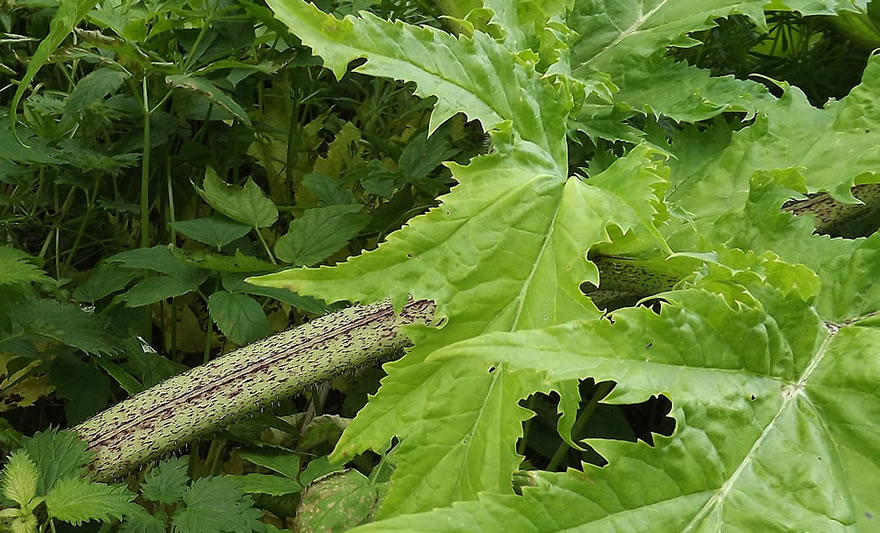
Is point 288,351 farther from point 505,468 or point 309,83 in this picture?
point 309,83

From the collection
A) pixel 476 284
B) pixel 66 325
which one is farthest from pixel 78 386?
pixel 476 284

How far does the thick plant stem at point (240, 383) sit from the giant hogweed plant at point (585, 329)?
0.56 feet

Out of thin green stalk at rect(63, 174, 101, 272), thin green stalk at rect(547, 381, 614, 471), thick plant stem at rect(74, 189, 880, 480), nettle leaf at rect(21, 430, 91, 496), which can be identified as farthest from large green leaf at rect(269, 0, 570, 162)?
thin green stalk at rect(63, 174, 101, 272)

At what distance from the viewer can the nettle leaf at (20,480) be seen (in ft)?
2.40

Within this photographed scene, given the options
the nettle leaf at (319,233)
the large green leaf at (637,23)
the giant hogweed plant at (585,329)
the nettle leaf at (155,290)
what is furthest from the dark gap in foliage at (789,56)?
the nettle leaf at (155,290)

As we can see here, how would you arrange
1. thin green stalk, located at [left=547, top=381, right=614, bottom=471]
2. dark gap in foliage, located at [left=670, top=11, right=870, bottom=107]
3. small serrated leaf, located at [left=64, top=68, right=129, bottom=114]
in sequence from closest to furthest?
thin green stalk, located at [left=547, top=381, right=614, bottom=471], small serrated leaf, located at [left=64, top=68, right=129, bottom=114], dark gap in foliage, located at [left=670, top=11, right=870, bottom=107]

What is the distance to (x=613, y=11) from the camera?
1021 mm

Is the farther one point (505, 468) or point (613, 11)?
point (613, 11)

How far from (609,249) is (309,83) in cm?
66

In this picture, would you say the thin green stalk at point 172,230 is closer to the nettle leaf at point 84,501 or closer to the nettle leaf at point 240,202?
the nettle leaf at point 240,202

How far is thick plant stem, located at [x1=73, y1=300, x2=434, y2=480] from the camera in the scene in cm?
81

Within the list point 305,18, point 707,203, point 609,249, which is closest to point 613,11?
point 707,203

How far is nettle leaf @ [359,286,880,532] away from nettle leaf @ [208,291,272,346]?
1.47 feet

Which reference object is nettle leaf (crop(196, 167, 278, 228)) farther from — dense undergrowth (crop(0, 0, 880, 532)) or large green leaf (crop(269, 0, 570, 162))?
large green leaf (crop(269, 0, 570, 162))
